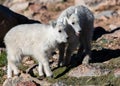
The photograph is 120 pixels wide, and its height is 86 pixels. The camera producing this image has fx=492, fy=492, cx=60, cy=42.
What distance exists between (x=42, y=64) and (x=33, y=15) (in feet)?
54.9

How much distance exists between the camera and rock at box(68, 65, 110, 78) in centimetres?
1547

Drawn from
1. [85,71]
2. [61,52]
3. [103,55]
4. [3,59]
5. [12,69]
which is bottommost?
[3,59]

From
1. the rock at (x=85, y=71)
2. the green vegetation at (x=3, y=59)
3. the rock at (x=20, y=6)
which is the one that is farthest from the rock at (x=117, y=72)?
the rock at (x=20, y=6)

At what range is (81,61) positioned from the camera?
17.4 m

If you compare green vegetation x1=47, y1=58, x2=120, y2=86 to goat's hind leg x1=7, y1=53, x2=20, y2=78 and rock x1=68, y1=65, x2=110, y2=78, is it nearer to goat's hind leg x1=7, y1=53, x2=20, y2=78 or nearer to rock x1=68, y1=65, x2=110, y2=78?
rock x1=68, y1=65, x2=110, y2=78

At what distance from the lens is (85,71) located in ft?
51.5

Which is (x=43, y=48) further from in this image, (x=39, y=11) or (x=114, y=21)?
(x=39, y=11)

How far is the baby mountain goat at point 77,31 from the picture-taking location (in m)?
16.0

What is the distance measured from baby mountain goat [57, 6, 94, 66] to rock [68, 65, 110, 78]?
35.4 inches

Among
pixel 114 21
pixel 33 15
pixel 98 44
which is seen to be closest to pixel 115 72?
pixel 98 44

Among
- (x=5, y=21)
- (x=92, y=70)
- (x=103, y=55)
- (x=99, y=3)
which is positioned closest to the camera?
(x=92, y=70)

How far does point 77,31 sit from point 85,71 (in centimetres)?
131

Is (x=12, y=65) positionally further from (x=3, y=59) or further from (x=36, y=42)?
(x=3, y=59)

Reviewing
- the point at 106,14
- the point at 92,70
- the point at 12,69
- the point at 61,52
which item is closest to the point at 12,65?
the point at 12,69
